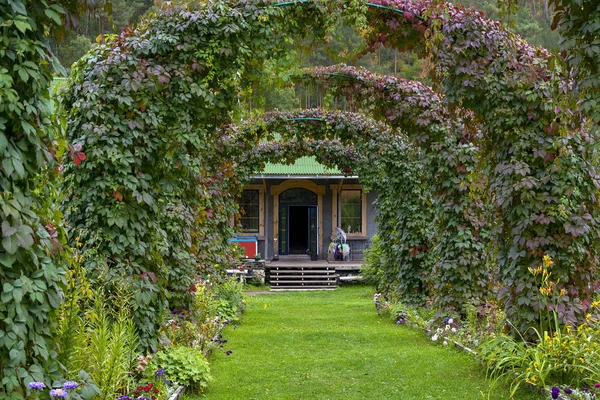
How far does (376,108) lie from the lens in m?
8.94

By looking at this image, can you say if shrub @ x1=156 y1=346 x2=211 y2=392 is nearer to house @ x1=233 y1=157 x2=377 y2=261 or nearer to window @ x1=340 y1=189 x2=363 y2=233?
house @ x1=233 y1=157 x2=377 y2=261

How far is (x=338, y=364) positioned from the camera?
697cm

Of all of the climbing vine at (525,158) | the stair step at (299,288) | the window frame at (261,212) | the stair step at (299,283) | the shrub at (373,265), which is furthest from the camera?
the window frame at (261,212)

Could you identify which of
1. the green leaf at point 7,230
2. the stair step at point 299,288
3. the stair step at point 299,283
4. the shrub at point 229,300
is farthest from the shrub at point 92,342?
the stair step at point 299,283

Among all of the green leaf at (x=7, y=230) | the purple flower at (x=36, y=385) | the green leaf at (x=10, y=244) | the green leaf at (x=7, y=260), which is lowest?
the purple flower at (x=36, y=385)

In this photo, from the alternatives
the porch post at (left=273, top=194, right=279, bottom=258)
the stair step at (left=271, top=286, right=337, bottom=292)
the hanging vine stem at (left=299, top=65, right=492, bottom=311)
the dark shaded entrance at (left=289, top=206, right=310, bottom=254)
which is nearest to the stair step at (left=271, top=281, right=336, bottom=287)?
the stair step at (left=271, top=286, right=337, bottom=292)

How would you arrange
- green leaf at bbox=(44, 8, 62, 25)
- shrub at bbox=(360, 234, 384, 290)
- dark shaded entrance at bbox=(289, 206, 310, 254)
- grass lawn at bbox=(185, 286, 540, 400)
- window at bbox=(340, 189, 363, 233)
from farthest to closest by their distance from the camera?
dark shaded entrance at bbox=(289, 206, 310, 254)
window at bbox=(340, 189, 363, 233)
shrub at bbox=(360, 234, 384, 290)
grass lawn at bbox=(185, 286, 540, 400)
green leaf at bbox=(44, 8, 62, 25)

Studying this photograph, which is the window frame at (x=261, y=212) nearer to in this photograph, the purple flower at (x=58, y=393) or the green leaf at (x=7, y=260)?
the purple flower at (x=58, y=393)

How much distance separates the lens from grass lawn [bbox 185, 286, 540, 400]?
5.64 m

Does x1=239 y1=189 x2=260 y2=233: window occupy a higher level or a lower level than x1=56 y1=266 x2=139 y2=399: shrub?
higher

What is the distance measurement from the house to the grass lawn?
998 centimetres

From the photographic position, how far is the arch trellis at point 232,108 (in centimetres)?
512

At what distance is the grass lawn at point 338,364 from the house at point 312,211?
32.7ft

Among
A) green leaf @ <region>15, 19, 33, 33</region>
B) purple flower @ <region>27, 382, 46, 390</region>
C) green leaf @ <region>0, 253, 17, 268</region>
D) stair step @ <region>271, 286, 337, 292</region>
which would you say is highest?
green leaf @ <region>15, 19, 33, 33</region>
